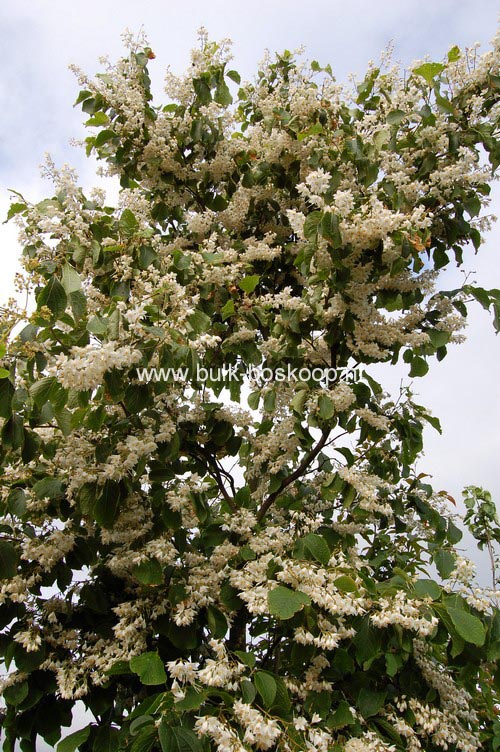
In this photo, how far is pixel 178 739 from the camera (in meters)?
1.80

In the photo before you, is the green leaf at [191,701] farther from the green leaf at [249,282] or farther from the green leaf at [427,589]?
the green leaf at [249,282]

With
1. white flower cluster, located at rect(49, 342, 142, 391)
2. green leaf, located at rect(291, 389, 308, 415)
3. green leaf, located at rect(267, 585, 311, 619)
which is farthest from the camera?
green leaf, located at rect(291, 389, 308, 415)

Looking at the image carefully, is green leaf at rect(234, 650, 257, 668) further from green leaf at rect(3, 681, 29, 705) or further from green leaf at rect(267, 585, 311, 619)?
green leaf at rect(3, 681, 29, 705)

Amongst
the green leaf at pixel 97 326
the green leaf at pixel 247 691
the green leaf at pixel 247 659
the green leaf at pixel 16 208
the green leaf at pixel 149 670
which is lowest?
the green leaf at pixel 247 691

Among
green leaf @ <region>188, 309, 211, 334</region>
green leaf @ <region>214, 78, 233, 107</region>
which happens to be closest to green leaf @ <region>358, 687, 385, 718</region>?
green leaf @ <region>188, 309, 211, 334</region>

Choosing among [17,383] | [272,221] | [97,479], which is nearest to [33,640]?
[97,479]

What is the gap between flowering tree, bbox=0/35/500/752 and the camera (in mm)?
2229

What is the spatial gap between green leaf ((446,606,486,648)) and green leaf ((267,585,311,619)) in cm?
55

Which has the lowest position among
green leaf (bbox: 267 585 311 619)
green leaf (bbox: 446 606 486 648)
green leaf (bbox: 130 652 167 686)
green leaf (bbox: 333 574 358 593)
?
green leaf (bbox: 130 652 167 686)

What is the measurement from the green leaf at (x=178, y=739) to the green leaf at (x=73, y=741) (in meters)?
0.84

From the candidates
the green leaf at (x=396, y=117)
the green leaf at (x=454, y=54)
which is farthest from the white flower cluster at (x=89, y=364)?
the green leaf at (x=454, y=54)

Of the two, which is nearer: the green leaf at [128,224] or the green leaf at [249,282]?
the green leaf at [128,224]

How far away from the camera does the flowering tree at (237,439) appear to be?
2.23 meters

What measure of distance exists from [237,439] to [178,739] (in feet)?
5.28
